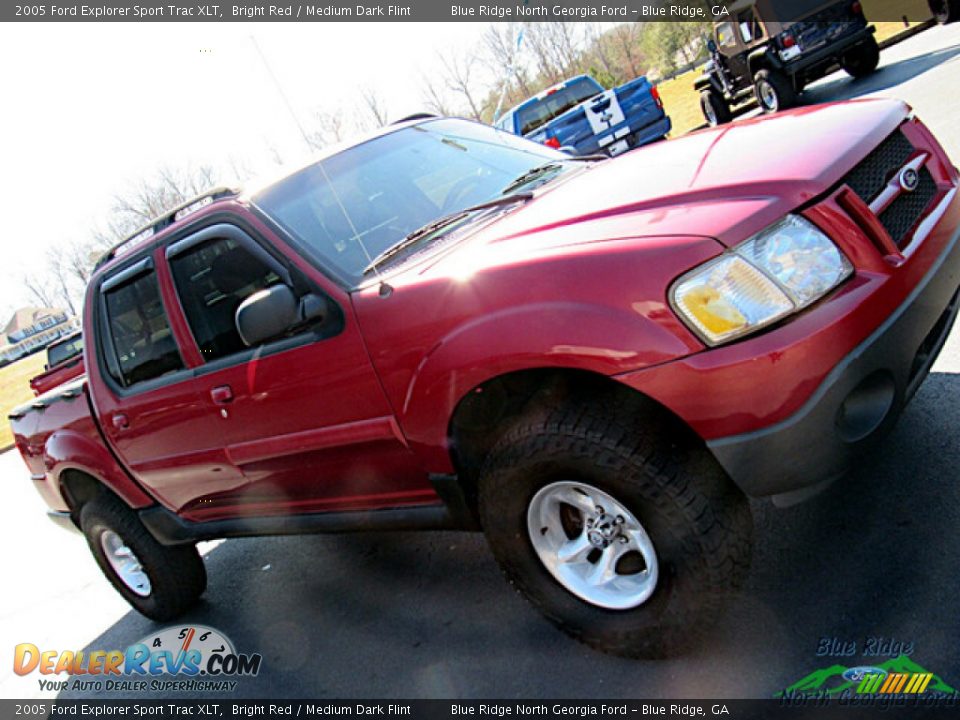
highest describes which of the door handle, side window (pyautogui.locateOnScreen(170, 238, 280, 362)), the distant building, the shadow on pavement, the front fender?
the distant building

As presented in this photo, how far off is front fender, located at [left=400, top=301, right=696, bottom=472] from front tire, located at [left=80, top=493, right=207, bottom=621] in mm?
2392

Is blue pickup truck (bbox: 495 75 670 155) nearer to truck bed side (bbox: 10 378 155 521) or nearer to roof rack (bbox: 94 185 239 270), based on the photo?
roof rack (bbox: 94 185 239 270)

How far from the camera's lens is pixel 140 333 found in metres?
3.87

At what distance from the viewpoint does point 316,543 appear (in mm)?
4883

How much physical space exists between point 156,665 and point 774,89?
12359mm

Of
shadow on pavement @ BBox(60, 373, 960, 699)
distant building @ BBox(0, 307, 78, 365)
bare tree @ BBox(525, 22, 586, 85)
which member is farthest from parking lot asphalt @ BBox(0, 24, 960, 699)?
distant building @ BBox(0, 307, 78, 365)

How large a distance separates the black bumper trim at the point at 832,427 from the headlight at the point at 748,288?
23 centimetres

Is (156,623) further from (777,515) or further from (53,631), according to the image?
(777,515)

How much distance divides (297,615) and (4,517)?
6843 millimetres

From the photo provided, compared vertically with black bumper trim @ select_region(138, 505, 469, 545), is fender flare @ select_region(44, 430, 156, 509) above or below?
above

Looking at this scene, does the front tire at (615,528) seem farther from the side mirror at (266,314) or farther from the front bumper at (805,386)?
the side mirror at (266,314)

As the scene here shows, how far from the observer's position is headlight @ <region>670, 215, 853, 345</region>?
2.04 m

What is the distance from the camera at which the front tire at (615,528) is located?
2.20 meters

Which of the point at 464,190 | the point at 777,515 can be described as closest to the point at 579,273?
the point at 464,190
